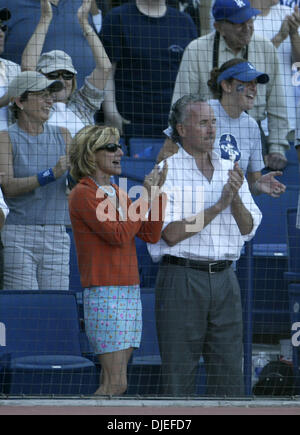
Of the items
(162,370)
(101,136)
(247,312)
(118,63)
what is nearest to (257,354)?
(247,312)

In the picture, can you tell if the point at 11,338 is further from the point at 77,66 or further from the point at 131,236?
the point at 77,66

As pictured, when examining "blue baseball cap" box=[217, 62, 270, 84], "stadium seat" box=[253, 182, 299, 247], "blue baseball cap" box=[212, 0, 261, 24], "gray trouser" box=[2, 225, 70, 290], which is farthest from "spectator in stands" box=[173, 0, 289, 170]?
"gray trouser" box=[2, 225, 70, 290]

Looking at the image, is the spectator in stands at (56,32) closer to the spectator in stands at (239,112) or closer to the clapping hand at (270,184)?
the spectator in stands at (239,112)

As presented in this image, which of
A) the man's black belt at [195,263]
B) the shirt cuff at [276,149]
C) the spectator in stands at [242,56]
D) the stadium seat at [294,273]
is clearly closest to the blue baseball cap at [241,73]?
the spectator in stands at [242,56]

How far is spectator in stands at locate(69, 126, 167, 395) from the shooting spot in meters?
4.26

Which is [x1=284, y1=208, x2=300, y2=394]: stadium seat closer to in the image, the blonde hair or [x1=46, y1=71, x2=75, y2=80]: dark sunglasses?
the blonde hair

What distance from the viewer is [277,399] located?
398cm

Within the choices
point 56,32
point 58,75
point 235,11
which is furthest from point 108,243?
point 56,32

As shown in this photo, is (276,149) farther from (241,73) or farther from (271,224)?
(241,73)

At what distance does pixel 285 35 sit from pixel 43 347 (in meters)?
2.82

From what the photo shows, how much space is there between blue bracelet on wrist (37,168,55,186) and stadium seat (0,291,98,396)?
0.58 metres

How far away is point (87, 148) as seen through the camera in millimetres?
4492
